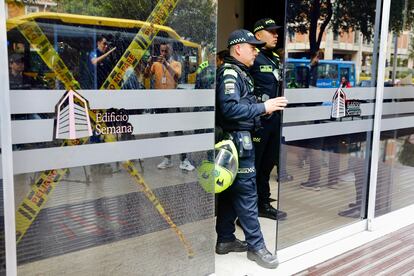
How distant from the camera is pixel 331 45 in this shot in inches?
140

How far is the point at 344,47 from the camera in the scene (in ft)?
12.0

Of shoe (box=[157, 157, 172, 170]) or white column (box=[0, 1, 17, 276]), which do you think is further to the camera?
shoe (box=[157, 157, 172, 170])

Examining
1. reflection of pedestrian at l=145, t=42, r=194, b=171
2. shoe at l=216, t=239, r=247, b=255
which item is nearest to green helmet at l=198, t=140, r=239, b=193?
reflection of pedestrian at l=145, t=42, r=194, b=171

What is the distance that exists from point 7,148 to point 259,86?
2389 mm

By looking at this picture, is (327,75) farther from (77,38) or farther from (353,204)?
(77,38)

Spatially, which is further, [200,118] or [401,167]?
[401,167]

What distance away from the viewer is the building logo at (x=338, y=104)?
3.53 metres

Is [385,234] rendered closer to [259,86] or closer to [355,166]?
[355,166]

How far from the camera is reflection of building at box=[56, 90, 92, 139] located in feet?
6.75

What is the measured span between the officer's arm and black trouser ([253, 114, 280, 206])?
0.86 metres

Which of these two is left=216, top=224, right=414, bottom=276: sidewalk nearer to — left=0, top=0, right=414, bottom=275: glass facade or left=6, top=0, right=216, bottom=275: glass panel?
left=0, top=0, right=414, bottom=275: glass facade

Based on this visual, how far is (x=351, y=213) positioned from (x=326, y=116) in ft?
3.46

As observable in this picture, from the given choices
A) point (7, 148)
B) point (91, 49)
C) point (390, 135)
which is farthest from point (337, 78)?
point (7, 148)

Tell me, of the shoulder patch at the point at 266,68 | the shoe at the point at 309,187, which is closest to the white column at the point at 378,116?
the shoe at the point at 309,187
